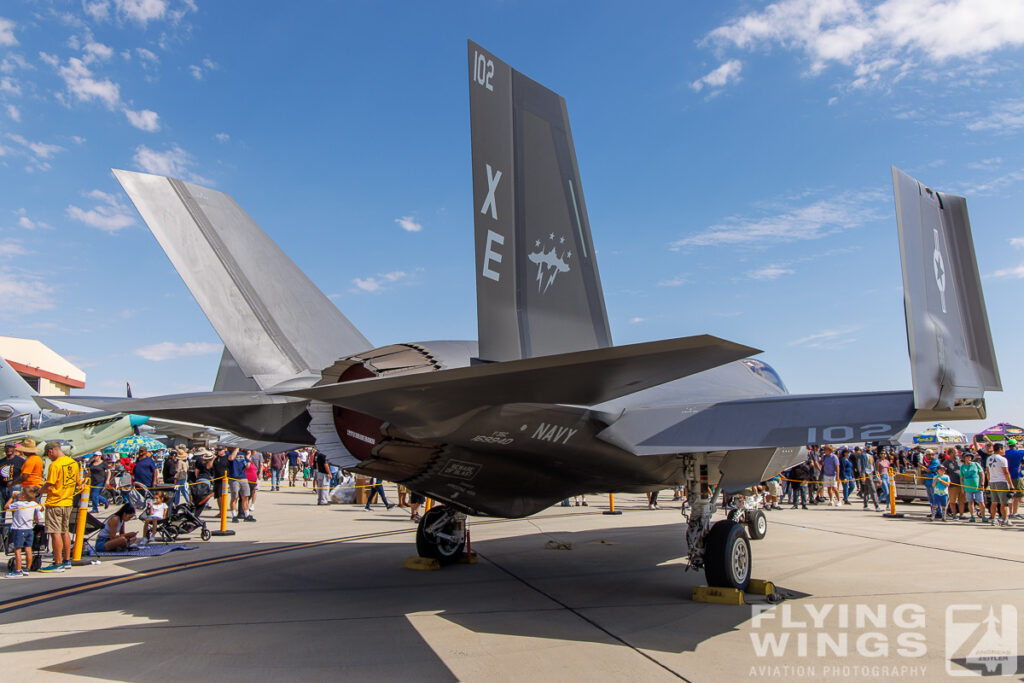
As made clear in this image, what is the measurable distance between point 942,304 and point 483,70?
4799 millimetres

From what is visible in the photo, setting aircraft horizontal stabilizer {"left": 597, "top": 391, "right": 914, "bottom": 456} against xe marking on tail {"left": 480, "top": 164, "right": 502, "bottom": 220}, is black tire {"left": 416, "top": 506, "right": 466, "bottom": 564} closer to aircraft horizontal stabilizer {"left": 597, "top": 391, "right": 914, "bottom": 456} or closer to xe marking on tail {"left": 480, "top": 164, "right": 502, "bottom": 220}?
aircraft horizontal stabilizer {"left": 597, "top": 391, "right": 914, "bottom": 456}

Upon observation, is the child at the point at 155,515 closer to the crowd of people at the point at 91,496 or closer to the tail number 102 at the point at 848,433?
the crowd of people at the point at 91,496

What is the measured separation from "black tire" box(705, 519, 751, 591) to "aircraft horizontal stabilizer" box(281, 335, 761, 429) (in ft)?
11.4

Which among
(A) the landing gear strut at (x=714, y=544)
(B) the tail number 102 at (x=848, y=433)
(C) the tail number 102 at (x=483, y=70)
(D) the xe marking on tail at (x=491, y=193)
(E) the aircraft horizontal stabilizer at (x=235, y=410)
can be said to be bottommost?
(A) the landing gear strut at (x=714, y=544)

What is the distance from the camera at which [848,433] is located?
558 centimetres

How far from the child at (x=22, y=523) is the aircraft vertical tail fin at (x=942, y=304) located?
1041 centimetres

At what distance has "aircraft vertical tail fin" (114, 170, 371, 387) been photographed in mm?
6652

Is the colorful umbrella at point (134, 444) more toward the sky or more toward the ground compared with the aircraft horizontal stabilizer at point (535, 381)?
more toward the ground

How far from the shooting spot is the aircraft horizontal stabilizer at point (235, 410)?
479cm

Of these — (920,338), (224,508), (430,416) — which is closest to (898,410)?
(920,338)

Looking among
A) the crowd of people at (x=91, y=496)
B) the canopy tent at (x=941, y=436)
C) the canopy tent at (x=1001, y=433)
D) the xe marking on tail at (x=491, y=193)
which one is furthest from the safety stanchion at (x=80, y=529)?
the canopy tent at (x=941, y=436)

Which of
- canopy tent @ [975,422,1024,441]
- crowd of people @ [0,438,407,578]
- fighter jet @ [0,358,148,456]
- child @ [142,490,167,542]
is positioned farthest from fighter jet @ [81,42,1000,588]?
canopy tent @ [975,422,1024,441]

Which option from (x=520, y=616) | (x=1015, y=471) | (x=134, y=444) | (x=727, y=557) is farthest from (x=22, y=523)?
(x=134, y=444)

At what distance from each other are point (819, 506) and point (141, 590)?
17.8 meters
